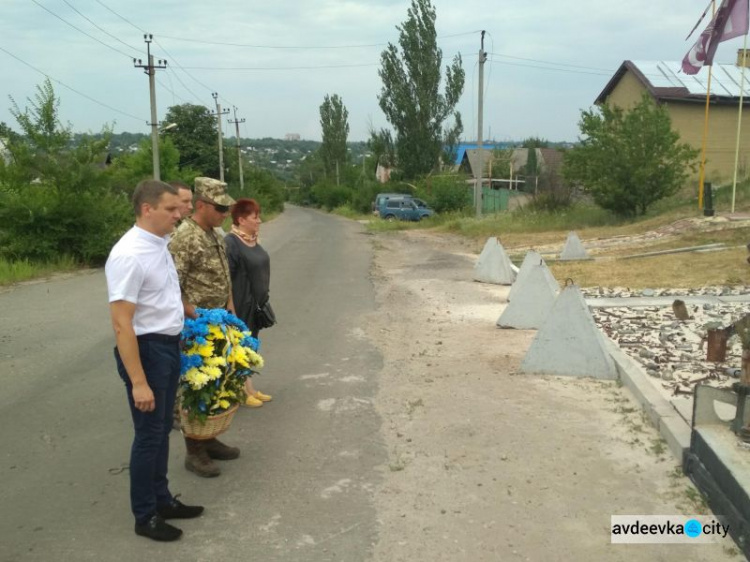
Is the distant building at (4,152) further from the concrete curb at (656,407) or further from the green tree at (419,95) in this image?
the green tree at (419,95)

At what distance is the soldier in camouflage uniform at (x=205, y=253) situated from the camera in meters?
5.08

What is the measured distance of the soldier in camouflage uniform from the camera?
508cm

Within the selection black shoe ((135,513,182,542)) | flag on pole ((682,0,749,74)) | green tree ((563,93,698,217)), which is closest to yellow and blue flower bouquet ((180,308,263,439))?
black shoe ((135,513,182,542))

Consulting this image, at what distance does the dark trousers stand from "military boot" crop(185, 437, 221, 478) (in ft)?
2.37

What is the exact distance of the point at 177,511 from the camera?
4031 mm

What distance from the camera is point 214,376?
4363mm

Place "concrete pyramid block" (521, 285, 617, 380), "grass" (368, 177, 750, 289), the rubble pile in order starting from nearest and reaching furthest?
the rubble pile
"concrete pyramid block" (521, 285, 617, 380)
"grass" (368, 177, 750, 289)

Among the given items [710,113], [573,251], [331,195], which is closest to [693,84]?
[710,113]

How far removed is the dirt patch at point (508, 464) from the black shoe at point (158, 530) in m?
1.06

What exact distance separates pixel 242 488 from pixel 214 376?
72 centimetres

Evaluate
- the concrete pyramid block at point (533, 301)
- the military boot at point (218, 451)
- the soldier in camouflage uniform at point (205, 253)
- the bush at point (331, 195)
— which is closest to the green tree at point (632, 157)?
the concrete pyramid block at point (533, 301)

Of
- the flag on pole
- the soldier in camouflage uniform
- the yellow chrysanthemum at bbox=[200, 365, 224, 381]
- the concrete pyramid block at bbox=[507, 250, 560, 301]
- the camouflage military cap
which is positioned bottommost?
the concrete pyramid block at bbox=[507, 250, 560, 301]

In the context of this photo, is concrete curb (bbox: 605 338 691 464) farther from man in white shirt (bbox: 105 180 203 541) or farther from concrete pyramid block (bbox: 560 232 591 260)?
concrete pyramid block (bbox: 560 232 591 260)

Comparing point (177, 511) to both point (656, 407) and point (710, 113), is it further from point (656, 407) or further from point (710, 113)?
point (710, 113)
